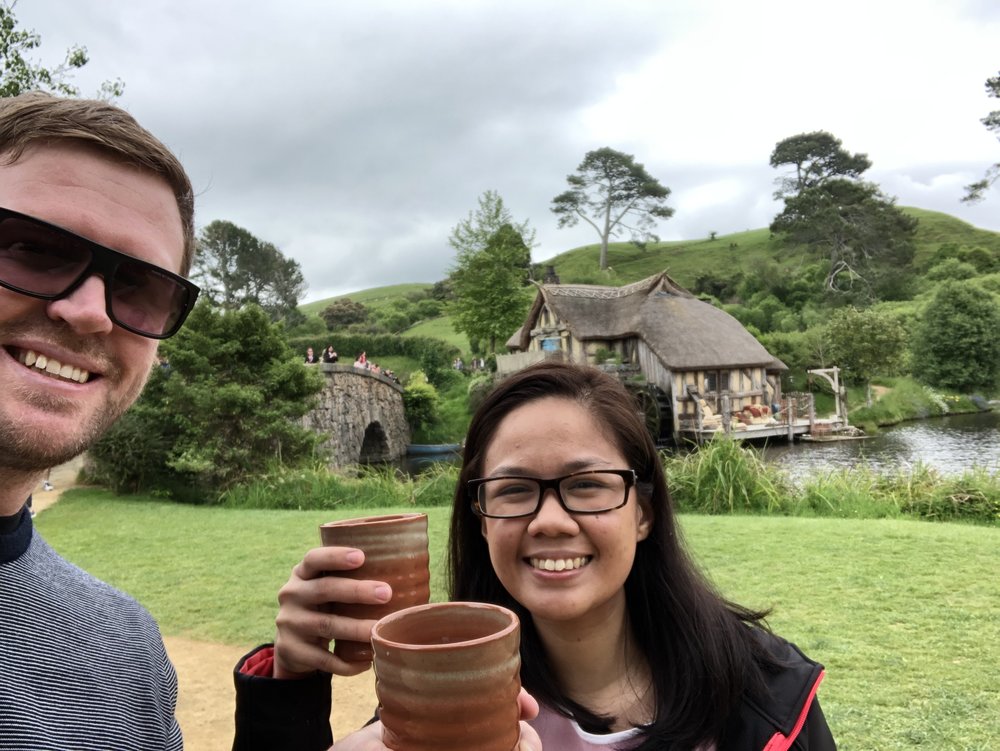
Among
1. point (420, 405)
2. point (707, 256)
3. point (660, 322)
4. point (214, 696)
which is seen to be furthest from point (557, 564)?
point (707, 256)

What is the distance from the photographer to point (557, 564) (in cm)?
138

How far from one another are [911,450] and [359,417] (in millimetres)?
17153

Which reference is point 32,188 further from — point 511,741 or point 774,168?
point 774,168

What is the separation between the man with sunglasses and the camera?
3.91ft

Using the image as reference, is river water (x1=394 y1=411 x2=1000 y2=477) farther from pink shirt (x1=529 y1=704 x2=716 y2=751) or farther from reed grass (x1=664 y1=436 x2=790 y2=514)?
pink shirt (x1=529 y1=704 x2=716 y2=751)

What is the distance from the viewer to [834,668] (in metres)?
3.64

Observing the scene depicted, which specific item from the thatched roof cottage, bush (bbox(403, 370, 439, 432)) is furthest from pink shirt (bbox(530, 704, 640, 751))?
bush (bbox(403, 370, 439, 432))

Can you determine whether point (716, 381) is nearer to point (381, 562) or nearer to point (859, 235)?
point (381, 562)

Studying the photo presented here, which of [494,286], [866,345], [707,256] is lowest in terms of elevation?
[866,345]

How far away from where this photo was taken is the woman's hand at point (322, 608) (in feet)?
3.93

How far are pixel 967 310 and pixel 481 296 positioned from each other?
2100 cm

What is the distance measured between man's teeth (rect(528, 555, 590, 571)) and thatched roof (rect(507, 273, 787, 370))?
22.7 m

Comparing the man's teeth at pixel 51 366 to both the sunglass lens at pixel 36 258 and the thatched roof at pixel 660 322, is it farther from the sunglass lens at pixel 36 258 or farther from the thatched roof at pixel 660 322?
the thatched roof at pixel 660 322

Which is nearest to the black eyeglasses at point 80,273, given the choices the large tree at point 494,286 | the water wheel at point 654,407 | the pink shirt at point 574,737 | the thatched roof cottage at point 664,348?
Result: the pink shirt at point 574,737
